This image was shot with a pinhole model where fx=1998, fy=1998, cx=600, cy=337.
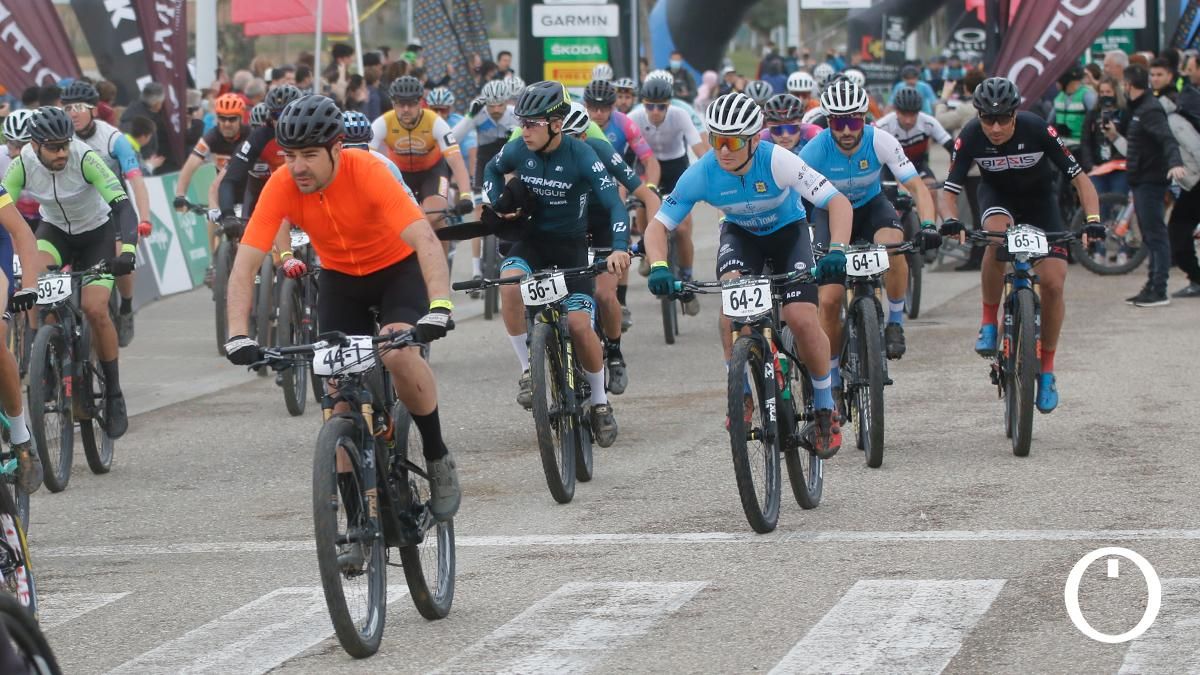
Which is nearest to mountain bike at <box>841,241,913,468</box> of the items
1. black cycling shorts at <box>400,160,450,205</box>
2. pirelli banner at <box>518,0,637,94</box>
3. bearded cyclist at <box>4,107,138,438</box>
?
bearded cyclist at <box>4,107,138,438</box>

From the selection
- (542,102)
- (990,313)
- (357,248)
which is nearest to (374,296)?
(357,248)

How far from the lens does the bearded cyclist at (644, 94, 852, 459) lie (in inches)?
375

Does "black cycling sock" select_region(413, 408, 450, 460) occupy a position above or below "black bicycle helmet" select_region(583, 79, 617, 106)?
below

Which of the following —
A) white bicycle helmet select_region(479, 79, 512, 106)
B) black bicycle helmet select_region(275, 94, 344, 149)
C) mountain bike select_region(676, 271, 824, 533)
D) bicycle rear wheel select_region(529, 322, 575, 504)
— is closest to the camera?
black bicycle helmet select_region(275, 94, 344, 149)

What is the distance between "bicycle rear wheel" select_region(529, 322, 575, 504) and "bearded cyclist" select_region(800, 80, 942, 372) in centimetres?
265

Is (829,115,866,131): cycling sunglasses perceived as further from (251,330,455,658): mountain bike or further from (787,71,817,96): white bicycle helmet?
(787,71,817,96): white bicycle helmet

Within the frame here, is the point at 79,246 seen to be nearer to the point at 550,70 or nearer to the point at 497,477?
the point at 497,477

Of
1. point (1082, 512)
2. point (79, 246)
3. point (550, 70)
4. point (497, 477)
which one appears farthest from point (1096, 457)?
point (550, 70)

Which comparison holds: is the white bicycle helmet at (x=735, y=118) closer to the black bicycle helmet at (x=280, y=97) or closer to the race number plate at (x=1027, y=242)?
the race number plate at (x=1027, y=242)

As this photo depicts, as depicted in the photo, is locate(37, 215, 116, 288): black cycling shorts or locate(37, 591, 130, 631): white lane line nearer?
locate(37, 591, 130, 631): white lane line

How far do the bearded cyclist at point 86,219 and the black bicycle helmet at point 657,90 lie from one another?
6049 mm

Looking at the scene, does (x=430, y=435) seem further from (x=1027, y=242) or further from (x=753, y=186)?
(x=1027, y=242)

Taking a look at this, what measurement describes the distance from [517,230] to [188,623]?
13.2 ft

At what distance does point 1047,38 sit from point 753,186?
1199 cm
